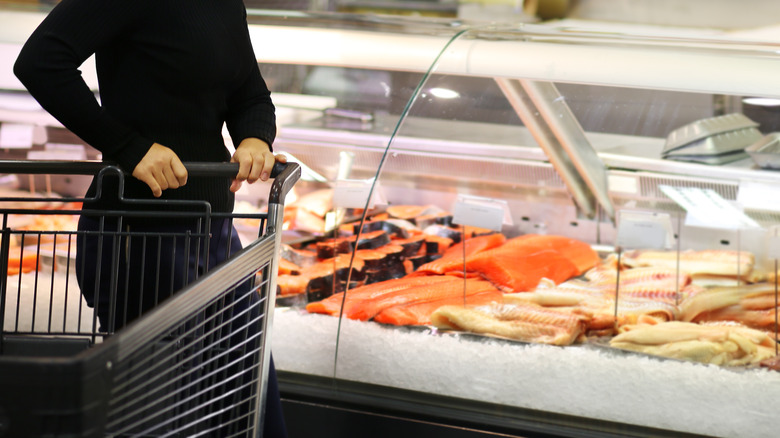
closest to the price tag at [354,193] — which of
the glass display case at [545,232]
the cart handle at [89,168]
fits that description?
the glass display case at [545,232]

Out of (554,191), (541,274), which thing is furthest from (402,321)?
(554,191)

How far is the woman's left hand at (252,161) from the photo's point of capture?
1389 mm

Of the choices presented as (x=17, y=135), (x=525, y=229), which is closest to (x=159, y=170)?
(x=525, y=229)

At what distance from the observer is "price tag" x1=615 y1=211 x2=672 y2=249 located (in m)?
2.21

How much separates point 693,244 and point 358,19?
1.28m

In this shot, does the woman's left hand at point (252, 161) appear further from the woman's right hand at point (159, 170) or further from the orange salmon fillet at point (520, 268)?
the orange salmon fillet at point (520, 268)

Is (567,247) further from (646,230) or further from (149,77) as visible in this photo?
(149,77)

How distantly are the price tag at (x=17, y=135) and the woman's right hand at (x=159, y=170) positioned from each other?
1.72 meters

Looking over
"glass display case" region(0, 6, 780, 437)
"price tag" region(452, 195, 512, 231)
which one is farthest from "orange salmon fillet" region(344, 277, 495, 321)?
"price tag" region(452, 195, 512, 231)

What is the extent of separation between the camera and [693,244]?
232cm

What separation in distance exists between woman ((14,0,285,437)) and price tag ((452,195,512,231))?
2.74 feet

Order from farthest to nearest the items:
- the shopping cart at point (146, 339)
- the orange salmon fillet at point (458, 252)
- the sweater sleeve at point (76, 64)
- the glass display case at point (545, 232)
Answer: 1. the orange salmon fillet at point (458, 252)
2. the glass display case at point (545, 232)
3. the sweater sleeve at point (76, 64)
4. the shopping cart at point (146, 339)

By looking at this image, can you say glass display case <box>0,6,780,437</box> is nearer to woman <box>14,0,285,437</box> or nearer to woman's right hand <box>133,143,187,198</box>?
woman <box>14,0,285,437</box>

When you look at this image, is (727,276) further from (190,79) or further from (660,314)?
(190,79)
